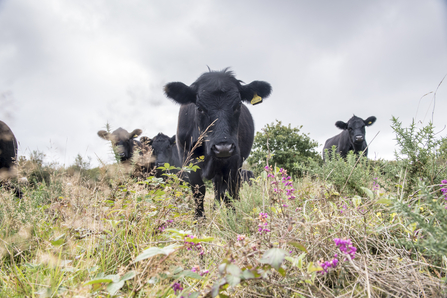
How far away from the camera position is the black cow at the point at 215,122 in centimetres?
362

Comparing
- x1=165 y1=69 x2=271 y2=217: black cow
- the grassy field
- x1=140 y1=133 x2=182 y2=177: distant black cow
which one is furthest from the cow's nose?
x1=140 y1=133 x2=182 y2=177: distant black cow

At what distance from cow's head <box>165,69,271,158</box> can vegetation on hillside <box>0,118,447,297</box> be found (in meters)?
1.12

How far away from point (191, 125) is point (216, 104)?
90 cm

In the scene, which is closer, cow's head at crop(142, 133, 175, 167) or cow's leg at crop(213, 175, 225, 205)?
cow's leg at crop(213, 175, 225, 205)

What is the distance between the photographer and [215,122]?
12.1 ft

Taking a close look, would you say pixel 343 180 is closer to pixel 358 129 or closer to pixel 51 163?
pixel 51 163

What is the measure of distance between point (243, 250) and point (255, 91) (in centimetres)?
405

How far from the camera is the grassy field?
1.00m

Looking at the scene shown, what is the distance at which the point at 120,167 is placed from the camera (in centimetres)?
229

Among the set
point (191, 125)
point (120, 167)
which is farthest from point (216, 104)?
point (120, 167)

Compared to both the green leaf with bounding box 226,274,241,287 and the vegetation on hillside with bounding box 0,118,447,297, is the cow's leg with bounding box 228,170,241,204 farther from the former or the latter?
the green leaf with bounding box 226,274,241,287

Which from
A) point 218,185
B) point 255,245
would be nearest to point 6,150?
point 218,185

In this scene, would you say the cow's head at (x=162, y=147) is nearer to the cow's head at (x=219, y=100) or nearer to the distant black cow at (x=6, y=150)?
the distant black cow at (x=6, y=150)

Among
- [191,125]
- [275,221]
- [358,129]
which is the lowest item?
[275,221]
